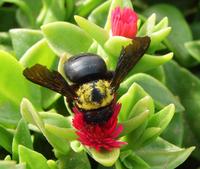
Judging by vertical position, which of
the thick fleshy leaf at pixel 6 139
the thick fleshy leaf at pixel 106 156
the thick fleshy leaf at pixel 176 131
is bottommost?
the thick fleshy leaf at pixel 176 131

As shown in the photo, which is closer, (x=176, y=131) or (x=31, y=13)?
(x=176, y=131)

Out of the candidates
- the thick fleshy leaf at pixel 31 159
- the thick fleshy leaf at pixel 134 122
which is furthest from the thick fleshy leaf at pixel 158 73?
the thick fleshy leaf at pixel 31 159

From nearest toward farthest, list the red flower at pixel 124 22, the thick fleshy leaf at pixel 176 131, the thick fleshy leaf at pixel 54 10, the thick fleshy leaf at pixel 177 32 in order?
1. the red flower at pixel 124 22
2. the thick fleshy leaf at pixel 176 131
3. the thick fleshy leaf at pixel 54 10
4. the thick fleshy leaf at pixel 177 32

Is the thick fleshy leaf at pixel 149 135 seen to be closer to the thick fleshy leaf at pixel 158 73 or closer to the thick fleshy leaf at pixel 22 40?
the thick fleshy leaf at pixel 158 73

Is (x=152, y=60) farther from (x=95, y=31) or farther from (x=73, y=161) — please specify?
(x=73, y=161)

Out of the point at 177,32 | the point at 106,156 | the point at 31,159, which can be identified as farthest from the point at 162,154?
the point at 177,32

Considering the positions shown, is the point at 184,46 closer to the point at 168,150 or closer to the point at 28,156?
the point at 168,150

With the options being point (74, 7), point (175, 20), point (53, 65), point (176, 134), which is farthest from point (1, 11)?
point (176, 134)
